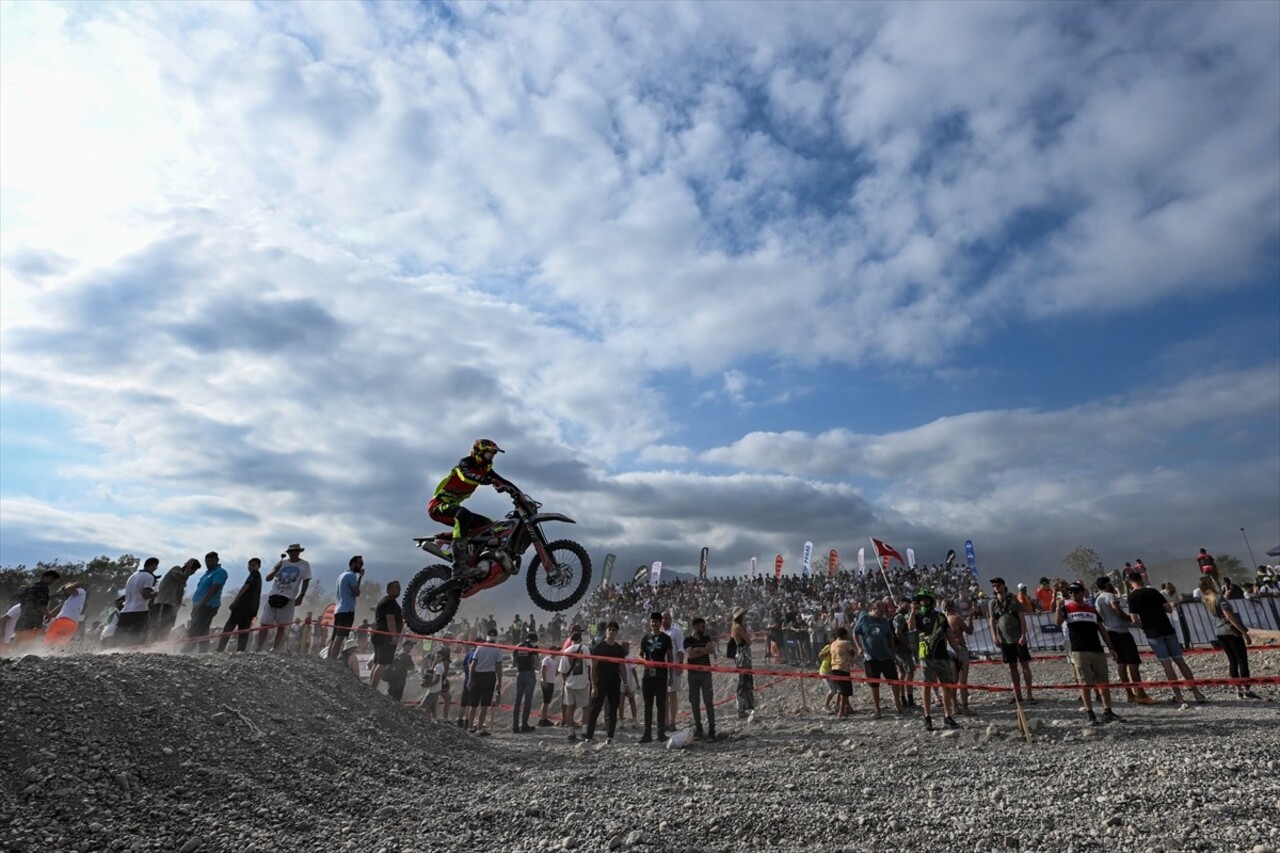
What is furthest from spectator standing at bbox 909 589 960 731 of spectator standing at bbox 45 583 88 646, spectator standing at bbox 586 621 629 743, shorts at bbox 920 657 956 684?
spectator standing at bbox 45 583 88 646

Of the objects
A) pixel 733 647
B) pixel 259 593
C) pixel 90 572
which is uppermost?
pixel 90 572

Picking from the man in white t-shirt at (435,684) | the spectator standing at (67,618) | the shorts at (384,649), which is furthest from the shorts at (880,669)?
the spectator standing at (67,618)

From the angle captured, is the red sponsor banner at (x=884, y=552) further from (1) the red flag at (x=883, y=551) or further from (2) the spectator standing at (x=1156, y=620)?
(2) the spectator standing at (x=1156, y=620)

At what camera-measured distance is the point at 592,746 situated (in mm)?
11391

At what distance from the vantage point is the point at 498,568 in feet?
31.6

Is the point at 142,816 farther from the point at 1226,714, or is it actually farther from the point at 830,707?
the point at 1226,714

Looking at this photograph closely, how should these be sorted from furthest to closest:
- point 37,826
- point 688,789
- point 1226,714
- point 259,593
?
point 259,593 < point 1226,714 < point 688,789 < point 37,826

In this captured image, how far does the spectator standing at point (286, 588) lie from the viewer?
1205 cm

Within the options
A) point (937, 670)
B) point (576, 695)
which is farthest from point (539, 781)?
point (937, 670)

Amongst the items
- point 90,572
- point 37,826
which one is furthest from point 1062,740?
point 90,572

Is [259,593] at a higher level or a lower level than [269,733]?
higher

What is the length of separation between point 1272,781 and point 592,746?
346 inches

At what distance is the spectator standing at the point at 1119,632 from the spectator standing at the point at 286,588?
543 inches

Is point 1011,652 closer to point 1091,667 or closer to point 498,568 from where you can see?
point 1091,667
